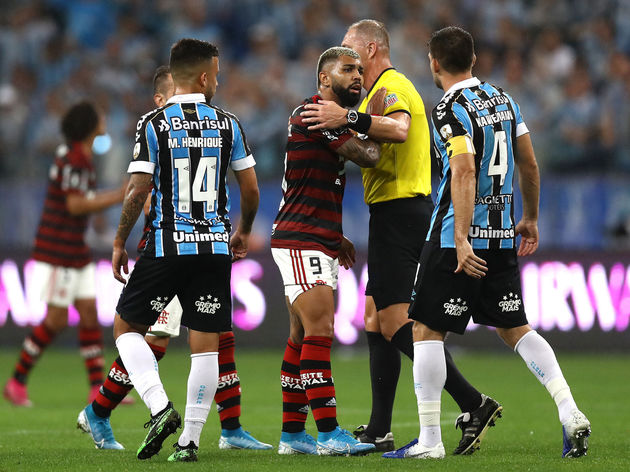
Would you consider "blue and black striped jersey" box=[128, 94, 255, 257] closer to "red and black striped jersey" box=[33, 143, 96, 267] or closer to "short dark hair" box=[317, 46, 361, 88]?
"short dark hair" box=[317, 46, 361, 88]

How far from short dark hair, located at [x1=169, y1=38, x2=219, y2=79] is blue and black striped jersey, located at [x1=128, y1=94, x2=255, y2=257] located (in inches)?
6.3

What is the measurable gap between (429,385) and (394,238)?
111 centimetres

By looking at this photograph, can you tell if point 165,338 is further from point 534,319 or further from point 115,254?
point 534,319

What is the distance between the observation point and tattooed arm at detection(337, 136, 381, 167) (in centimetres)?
654

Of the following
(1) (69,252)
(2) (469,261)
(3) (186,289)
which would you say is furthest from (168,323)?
(1) (69,252)

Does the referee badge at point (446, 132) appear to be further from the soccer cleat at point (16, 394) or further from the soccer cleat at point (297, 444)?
the soccer cleat at point (16, 394)

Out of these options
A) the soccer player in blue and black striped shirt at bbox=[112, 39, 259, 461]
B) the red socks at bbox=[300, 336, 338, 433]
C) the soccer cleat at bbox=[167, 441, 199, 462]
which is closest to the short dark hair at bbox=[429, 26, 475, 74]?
the soccer player in blue and black striped shirt at bbox=[112, 39, 259, 461]

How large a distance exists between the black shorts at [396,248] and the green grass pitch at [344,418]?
1.02 metres

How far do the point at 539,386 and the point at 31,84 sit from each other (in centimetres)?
1042

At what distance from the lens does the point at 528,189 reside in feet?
21.8

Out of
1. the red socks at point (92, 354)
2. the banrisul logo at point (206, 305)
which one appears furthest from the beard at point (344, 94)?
the red socks at point (92, 354)

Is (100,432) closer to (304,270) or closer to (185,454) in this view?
(185,454)

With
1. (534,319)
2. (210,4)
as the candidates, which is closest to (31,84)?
(210,4)

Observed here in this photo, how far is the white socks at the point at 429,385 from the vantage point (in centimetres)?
616
